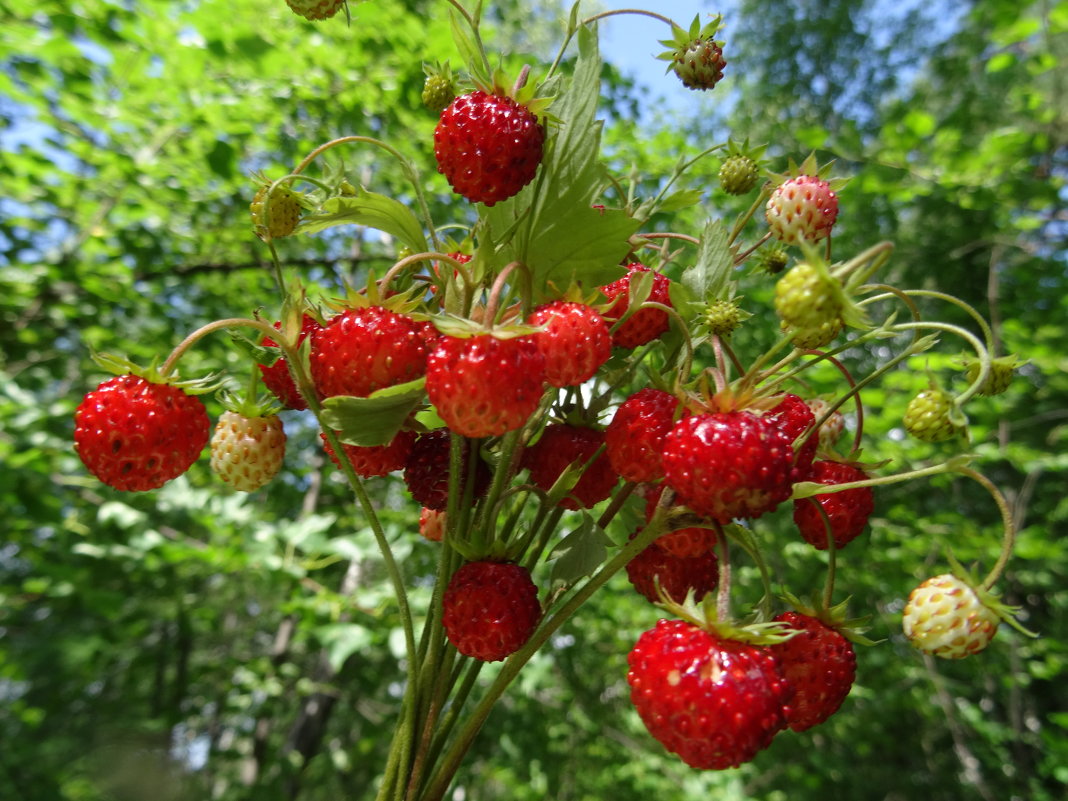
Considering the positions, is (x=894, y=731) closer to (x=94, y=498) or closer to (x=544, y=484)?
(x=94, y=498)

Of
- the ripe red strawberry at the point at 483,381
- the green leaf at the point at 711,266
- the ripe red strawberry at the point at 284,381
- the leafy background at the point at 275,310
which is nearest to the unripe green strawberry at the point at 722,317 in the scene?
Result: the green leaf at the point at 711,266

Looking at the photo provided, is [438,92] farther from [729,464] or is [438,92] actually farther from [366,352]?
[729,464]

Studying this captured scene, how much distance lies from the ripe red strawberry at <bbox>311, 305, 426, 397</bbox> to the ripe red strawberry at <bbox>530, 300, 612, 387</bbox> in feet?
0.23

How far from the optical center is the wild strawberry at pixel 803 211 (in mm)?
406

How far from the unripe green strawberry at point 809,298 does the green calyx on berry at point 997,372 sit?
0.56 feet

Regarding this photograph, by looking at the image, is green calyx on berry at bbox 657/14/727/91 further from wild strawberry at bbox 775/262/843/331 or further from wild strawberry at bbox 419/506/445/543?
wild strawberry at bbox 419/506/445/543

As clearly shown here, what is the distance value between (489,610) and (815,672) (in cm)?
18

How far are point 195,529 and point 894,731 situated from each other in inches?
148

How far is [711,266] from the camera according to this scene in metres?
0.42

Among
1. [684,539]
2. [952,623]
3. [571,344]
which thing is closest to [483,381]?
[571,344]

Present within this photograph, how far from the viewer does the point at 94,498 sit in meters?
1.88

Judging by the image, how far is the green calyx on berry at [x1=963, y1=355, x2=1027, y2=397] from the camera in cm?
41

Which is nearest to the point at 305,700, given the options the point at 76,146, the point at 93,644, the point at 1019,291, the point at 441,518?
the point at 93,644

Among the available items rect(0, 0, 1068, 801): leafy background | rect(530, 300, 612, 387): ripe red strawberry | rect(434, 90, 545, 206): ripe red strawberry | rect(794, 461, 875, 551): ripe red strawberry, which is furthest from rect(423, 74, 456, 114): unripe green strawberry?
rect(0, 0, 1068, 801): leafy background
